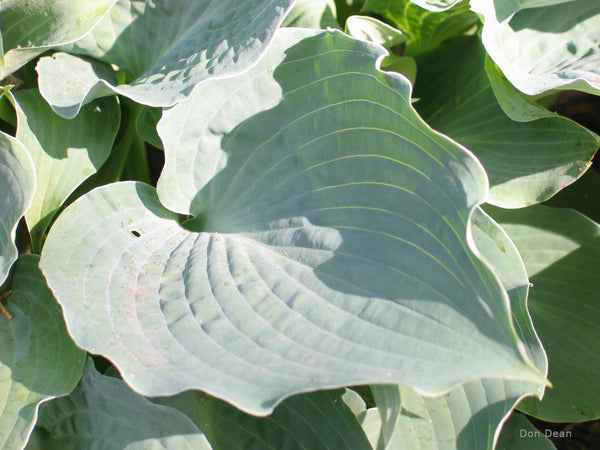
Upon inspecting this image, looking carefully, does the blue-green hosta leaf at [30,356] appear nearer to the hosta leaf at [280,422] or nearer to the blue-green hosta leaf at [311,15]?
the hosta leaf at [280,422]

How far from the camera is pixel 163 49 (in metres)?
1.10

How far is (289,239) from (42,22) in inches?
26.4

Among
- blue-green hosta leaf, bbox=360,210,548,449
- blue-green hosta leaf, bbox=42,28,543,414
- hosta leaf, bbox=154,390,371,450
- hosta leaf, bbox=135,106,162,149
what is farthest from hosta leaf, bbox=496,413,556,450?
hosta leaf, bbox=135,106,162,149

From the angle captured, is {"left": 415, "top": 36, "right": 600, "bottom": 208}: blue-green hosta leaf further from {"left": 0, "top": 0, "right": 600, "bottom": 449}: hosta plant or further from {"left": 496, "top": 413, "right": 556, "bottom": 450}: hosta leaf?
{"left": 496, "top": 413, "right": 556, "bottom": 450}: hosta leaf

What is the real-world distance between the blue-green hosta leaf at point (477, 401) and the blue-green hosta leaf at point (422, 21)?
1.92 feet

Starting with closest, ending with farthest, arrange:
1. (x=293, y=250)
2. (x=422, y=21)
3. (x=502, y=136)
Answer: (x=293, y=250), (x=502, y=136), (x=422, y=21)

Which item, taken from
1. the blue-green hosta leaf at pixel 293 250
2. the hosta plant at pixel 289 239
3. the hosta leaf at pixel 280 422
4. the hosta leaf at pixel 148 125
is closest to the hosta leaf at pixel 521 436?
the hosta plant at pixel 289 239

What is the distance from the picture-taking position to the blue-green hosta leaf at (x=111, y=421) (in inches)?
30.6

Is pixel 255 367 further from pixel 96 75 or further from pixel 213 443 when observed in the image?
pixel 96 75

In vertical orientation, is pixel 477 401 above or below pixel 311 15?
below

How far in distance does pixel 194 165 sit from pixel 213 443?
18.6 inches

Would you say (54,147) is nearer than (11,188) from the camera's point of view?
No

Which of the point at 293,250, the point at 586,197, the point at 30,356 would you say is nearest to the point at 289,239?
the point at 293,250

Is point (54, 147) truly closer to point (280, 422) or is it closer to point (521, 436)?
point (280, 422)
